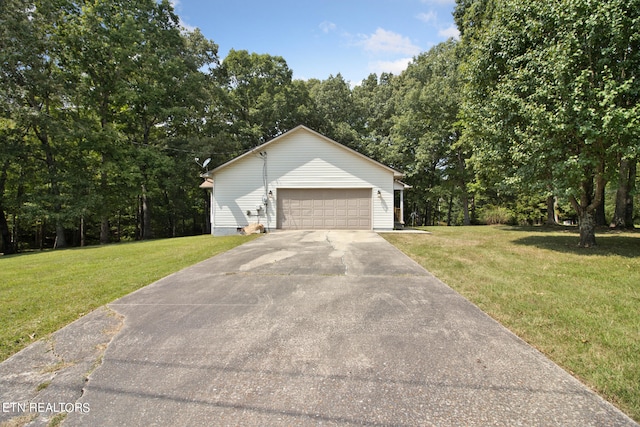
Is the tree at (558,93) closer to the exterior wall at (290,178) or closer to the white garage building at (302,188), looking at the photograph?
the exterior wall at (290,178)

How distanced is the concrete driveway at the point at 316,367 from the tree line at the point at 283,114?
7103 mm

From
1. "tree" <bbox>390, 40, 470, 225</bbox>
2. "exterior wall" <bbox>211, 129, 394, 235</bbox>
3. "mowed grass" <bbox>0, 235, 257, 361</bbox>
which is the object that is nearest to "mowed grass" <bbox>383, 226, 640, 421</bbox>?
"mowed grass" <bbox>0, 235, 257, 361</bbox>

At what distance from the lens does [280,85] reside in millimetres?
26141

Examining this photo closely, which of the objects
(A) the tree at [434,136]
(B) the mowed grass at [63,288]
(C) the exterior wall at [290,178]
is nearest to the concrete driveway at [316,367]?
(B) the mowed grass at [63,288]

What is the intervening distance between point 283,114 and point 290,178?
1262 centimetres

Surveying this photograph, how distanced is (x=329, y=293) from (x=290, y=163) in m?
11.4

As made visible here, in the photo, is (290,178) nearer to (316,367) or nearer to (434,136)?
(316,367)

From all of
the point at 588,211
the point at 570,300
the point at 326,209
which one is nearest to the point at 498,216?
the point at 588,211

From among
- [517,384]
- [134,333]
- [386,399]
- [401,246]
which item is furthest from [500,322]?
[401,246]

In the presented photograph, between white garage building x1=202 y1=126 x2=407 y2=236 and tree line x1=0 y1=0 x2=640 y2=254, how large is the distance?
5089mm

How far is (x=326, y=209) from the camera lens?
Result: 15.0 meters

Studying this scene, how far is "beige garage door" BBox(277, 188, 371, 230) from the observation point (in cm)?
1489

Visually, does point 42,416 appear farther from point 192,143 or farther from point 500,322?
point 192,143

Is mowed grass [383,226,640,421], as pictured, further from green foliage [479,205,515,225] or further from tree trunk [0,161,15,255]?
tree trunk [0,161,15,255]
